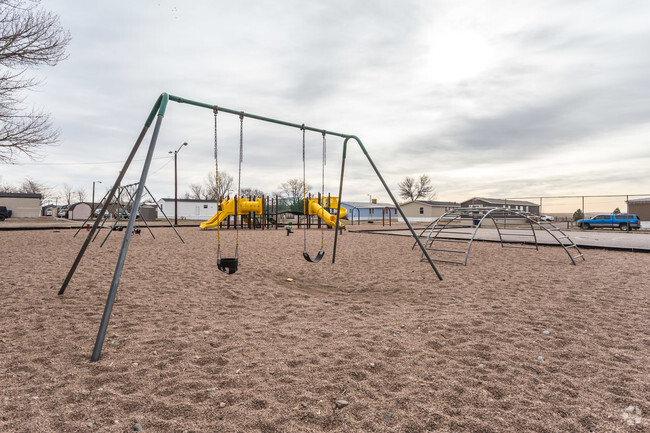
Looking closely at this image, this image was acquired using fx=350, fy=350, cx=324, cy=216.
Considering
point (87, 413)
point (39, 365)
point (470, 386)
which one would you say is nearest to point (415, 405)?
point (470, 386)

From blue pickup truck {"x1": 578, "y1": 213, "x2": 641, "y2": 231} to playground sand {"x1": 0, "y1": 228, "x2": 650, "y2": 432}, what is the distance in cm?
2480

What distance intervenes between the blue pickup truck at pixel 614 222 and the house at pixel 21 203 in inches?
2625

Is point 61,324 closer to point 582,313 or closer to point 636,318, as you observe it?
point 582,313

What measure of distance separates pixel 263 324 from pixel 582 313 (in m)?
4.00

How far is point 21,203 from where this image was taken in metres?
49.8

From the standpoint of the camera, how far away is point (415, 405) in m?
2.34

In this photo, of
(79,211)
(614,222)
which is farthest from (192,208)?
(614,222)

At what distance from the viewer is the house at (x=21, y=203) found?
159ft

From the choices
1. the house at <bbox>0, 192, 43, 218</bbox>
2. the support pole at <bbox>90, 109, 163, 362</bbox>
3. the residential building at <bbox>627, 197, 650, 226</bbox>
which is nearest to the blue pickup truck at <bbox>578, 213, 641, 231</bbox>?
the residential building at <bbox>627, 197, 650, 226</bbox>

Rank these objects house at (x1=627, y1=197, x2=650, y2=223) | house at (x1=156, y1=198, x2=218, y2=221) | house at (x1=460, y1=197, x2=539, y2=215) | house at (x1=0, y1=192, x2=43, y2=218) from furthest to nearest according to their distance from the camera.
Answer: house at (x1=156, y1=198, x2=218, y2=221) < house at (x1=460, y1=197, x2=539, y2=215) < house at (x1=0, y1=192, x2=43, y2=218) < house at (x1=627, y1=197, x2=650, y2=223)

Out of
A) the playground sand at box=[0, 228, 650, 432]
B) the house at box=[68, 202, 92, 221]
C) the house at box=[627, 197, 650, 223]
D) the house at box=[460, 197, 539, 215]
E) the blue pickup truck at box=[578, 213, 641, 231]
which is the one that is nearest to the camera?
the playground sand at box=[0, 228, 650, 432]

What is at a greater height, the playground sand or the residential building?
the residential building

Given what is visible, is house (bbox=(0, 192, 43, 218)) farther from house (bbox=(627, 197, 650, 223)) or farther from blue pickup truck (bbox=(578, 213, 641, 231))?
house (bbox=(627, 197, 650, 223))

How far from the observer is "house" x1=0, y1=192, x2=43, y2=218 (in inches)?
1909
